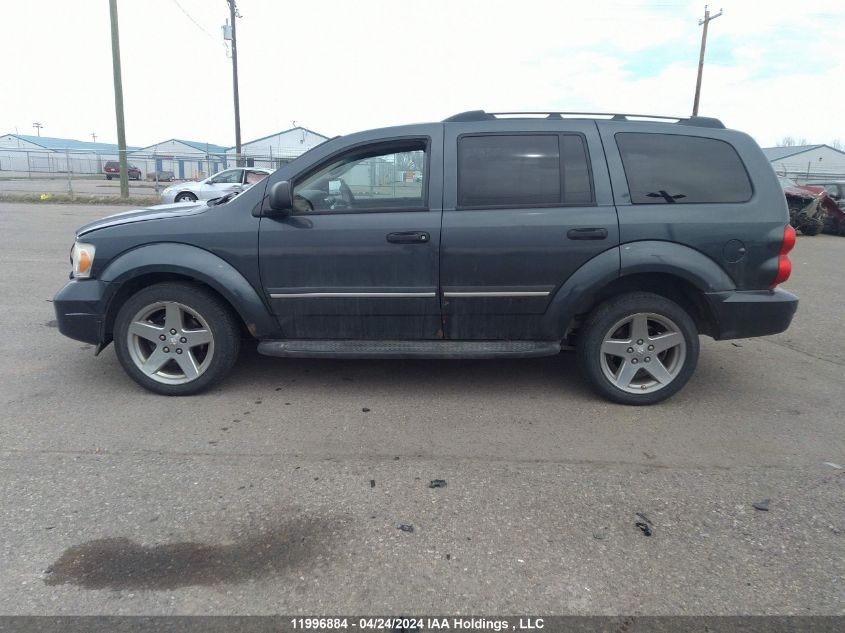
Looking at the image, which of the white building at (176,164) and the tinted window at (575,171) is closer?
the tinted window at (575,171)

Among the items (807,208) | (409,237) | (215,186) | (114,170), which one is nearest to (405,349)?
(409,237)

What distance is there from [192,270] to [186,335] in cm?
47

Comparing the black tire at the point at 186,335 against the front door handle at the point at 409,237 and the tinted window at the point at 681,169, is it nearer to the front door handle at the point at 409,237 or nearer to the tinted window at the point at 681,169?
the front door handle at the point at 409,237

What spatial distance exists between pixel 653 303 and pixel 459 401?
1.47 metres

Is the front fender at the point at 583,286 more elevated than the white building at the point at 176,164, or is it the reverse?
the white building at the point at 176,164

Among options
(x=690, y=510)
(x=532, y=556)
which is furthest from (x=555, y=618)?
(x=690, y=510)

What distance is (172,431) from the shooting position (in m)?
3.88

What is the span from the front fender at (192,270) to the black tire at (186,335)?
118mm

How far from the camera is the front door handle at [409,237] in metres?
4.17

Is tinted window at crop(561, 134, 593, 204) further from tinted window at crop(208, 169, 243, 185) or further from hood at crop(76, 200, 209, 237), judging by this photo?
tinted window at crop(208, 169, 243, 185)

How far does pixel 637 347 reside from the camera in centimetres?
436

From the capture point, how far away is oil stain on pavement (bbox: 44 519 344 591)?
8.31 feet

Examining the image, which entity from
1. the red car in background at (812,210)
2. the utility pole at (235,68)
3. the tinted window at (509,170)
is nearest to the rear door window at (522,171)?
the tinted window at (509,170)

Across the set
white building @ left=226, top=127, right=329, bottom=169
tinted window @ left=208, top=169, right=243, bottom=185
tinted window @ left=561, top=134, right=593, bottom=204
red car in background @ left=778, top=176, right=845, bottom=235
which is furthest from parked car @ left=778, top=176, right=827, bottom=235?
white building @ left=226, top=127, right=329, bottom=169
